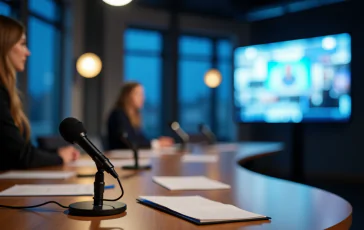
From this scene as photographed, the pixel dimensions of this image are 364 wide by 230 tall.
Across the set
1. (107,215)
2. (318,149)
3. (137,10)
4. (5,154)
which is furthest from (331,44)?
(107,215)

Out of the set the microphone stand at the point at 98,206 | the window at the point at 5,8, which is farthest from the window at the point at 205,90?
the microphone stand at the point at 98,206

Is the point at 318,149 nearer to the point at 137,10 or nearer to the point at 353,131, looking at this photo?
the point at 353,131

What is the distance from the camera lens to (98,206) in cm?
116

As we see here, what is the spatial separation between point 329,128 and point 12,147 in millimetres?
5880

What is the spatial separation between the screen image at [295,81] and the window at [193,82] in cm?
150

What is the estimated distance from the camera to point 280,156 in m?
7.72

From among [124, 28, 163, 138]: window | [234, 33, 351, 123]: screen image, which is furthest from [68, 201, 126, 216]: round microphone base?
[124, 28, 163, 138]: window

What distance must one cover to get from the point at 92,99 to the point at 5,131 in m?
4.71

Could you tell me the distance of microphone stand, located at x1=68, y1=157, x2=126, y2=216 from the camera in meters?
1.12

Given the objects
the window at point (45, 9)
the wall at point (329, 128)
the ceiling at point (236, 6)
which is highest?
the ceiling at point (236, 6)

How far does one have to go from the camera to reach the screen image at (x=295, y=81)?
641 centimetres

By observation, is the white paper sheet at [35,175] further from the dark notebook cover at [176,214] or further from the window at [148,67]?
the window at [148,67]

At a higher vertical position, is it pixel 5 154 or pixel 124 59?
pixel 124 59

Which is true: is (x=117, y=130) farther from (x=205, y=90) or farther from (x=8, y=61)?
(x=205, y=90)
